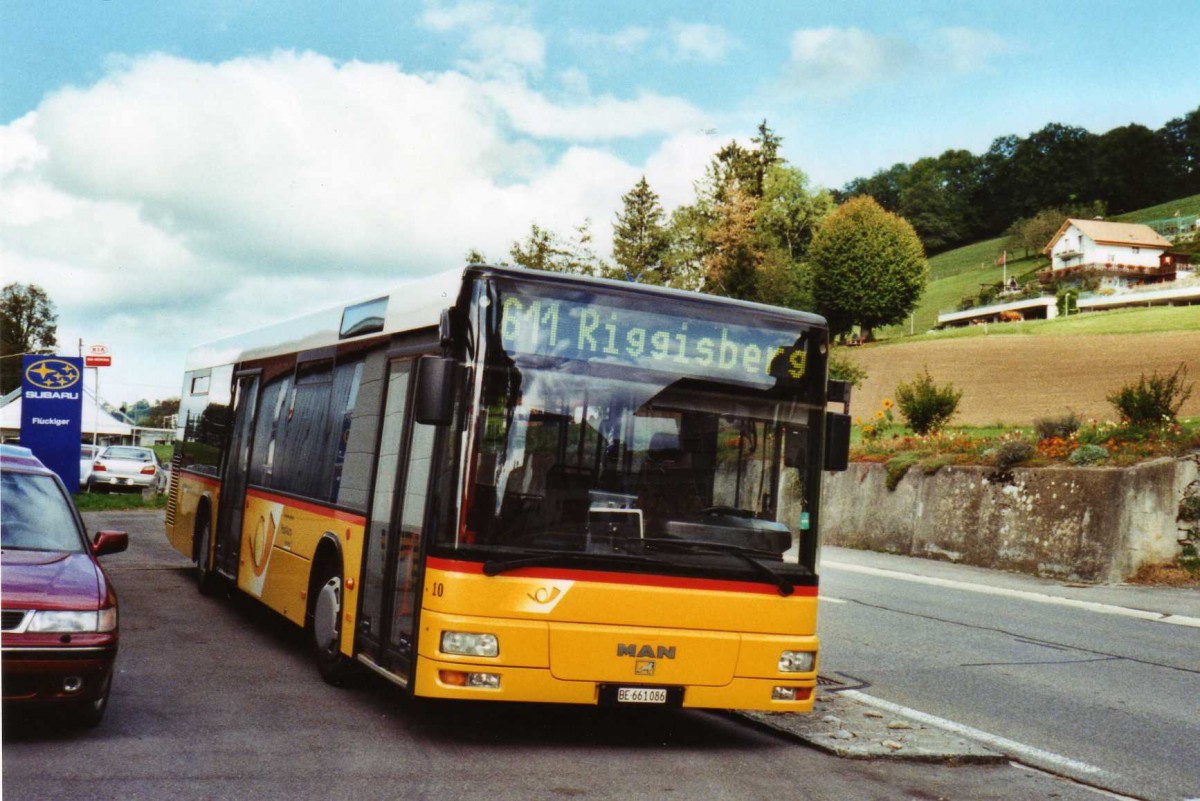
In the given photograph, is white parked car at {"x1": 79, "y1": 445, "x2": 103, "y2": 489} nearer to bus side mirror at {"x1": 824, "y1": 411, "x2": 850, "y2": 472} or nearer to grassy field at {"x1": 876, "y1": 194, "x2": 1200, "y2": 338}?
bus side mirror at {"x1": 824, "y1": 411, "x2": 850, "y2": 472}

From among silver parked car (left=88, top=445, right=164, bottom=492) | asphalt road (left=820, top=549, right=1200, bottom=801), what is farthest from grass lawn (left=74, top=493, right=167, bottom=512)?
asphalt road (left=820, top=549, right=1200, bottom=801)

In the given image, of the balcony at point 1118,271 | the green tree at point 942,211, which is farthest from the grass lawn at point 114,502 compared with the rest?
the green tree at point 942,211

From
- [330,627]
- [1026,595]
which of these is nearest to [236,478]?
[330,627]

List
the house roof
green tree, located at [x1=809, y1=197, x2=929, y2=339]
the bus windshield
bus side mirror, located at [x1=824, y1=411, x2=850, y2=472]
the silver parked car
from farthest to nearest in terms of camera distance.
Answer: the house roof
green tree, located at [x1=809, y1=197, x2=929, y2=339]
the silver parked car
bus side mirror, located at [x1=824, y1=411, x2=850, y2=472]
the bus windshield

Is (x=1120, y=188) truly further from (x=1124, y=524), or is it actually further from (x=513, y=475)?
(x=513, y=475)

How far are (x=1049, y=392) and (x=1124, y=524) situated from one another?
28.0 metres

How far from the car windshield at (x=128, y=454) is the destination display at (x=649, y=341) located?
35.8 meters

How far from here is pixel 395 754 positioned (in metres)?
6.99

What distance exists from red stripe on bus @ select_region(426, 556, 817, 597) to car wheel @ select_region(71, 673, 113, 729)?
1.91m

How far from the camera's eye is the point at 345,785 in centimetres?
619

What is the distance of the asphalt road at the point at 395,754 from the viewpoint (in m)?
6.18

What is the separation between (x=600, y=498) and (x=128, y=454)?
36.5m

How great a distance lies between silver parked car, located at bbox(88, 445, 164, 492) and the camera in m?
39.2

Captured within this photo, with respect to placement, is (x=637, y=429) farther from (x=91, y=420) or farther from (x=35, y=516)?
(x=91, y=420)
